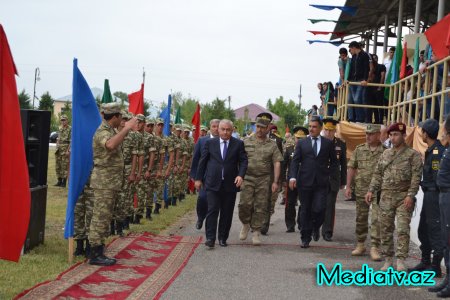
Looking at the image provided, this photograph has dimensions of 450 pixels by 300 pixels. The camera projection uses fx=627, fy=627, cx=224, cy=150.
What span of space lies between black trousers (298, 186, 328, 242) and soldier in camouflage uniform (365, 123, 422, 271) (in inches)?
70.2

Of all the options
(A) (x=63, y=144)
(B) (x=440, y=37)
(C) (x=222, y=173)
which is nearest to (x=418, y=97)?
(B) (x=440, y=37)

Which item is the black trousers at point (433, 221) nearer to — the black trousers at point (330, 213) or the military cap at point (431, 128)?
the military cap at point (431, 128)

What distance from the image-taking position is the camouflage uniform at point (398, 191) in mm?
7836

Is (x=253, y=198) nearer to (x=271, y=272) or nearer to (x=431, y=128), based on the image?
(x=271, y=272)

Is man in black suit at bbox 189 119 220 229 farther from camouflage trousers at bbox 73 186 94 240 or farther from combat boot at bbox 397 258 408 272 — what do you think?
combat boot at bbox 397 258 408 272

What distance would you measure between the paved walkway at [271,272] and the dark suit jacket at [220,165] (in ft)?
3.25

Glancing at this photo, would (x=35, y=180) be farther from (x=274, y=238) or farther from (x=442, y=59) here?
(x=442, y=59)

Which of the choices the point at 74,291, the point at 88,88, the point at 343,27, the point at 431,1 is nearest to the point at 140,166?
the point at 88,88

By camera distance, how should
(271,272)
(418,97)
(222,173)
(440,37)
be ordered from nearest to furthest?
(271,272)
(222,173)
(440,37)
(418,97)

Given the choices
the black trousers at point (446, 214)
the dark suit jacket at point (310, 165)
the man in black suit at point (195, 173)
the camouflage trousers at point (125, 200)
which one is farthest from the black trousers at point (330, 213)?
the black trousers at point (446, 214)

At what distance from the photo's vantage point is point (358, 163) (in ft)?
32.7

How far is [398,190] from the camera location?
8.02 metres

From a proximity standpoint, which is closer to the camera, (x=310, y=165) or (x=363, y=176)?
(x=363, y=176)

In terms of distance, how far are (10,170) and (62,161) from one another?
12710mm
